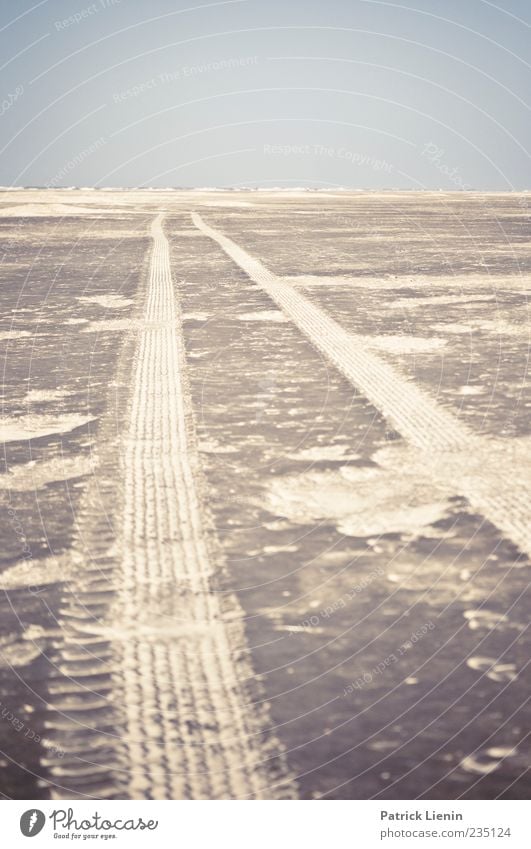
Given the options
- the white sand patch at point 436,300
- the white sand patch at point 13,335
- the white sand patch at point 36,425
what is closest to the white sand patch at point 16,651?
the white sand patch at point 36,425

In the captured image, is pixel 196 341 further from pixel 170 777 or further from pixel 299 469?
pixel 170 777

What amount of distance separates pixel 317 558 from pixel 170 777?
1045mm

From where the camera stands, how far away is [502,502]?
10.2 ft

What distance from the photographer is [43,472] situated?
11.8 ft

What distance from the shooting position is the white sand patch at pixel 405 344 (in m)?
5.73

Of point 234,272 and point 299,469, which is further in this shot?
point 234,272

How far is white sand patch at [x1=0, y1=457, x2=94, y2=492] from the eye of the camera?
136 inches

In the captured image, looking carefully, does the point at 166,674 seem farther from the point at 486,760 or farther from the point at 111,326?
the point at 111,326

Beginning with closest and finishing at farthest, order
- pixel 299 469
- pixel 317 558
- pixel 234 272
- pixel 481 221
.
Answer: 1. pixel 317 558
2. pixel 299 469
3. pixel 234 272
4. pixel 481 221

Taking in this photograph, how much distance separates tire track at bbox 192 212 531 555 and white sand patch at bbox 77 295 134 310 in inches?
81.3

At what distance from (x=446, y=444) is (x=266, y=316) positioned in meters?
3.44

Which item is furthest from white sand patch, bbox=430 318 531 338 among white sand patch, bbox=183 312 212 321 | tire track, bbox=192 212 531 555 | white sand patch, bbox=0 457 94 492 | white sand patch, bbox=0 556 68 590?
white sand patch, bbox=0 556 68 590

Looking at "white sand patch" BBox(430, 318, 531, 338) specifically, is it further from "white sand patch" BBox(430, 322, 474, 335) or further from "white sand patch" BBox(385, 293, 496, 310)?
"white sand patch" BBox(385, 293, 496, 310)

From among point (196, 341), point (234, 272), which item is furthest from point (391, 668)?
point (234, 272)
